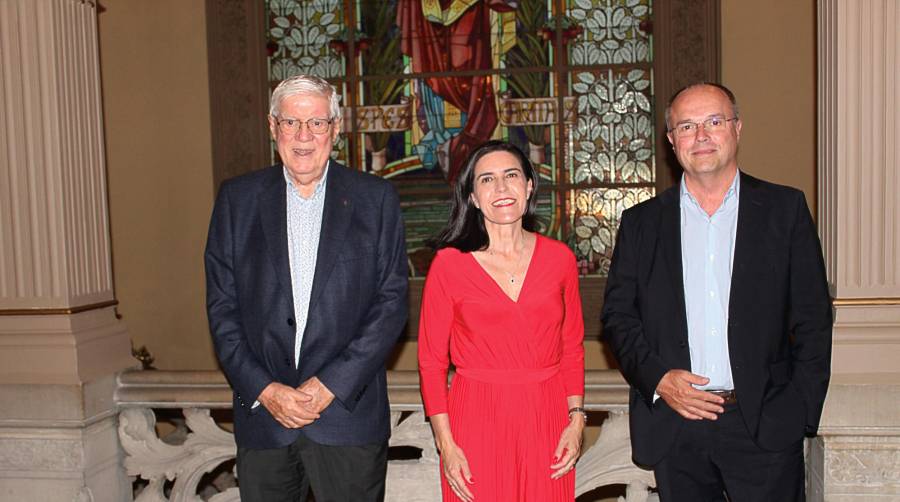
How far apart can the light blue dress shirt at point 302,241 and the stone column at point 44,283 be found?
131 centimetres

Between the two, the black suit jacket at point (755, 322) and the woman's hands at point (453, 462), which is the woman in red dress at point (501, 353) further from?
the black suit jacket at point (755, 322)

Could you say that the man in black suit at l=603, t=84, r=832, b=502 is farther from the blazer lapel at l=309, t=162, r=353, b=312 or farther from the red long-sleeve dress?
the blazer lapel at l=309, t=162, r=353, b=312

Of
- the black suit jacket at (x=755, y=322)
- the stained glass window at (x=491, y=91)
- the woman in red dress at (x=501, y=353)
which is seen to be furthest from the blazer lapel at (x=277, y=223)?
the stained glass window at (x=491, y=91)

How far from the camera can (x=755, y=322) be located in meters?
2.65

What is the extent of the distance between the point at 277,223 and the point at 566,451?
1123 mm

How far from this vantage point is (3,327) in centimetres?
363

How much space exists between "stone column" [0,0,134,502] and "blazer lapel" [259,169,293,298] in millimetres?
1276

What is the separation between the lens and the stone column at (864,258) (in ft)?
10.3

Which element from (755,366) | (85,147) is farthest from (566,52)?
(755,366)

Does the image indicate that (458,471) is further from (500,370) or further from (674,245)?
(674,245)

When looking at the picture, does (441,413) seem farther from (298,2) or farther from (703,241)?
(298,2)

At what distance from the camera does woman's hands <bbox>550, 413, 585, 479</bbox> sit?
2.67 metres

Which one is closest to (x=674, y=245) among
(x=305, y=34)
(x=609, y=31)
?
(x=609, y=31)

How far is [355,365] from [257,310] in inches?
13.8
